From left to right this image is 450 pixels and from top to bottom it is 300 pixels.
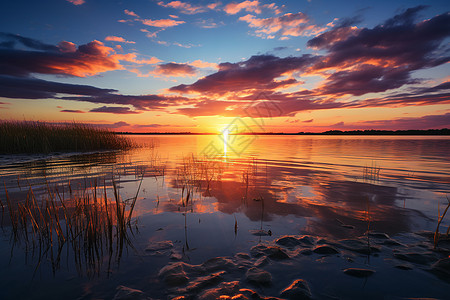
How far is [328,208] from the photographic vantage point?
242 inches

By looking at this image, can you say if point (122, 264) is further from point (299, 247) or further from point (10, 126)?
point (10, 126)

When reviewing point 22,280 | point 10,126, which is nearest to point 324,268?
point 22,280

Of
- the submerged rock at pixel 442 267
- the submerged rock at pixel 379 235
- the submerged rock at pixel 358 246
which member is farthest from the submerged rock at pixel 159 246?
the submerged rock at pixel 442 267

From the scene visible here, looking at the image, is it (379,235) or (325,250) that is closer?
(325,250)

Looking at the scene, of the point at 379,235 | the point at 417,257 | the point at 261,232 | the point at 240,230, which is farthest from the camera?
A: the point at 240,230

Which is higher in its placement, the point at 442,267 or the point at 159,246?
the point at 442,267

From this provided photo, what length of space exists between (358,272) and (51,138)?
28406 millimetres

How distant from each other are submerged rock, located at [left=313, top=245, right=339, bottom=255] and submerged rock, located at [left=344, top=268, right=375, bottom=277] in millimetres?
526

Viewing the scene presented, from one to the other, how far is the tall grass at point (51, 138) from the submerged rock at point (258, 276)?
2529 cm

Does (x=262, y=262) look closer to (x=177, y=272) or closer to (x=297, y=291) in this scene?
(x=297, y=291)

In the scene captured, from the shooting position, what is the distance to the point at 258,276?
3090 millimetres

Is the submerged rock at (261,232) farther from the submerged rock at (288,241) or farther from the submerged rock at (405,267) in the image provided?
the submerged rock at (405,267)

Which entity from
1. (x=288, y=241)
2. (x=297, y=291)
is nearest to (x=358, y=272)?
(x=297, y=291)

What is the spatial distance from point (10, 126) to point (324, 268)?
A: 29.9 m
